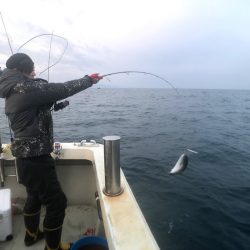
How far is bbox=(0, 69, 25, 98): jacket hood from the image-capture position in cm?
235

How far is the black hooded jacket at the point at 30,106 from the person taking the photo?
2.34 metres

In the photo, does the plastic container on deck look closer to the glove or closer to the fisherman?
the fisherman

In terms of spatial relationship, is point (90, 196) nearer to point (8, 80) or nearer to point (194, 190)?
point (8, 80)

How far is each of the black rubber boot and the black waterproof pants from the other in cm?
38

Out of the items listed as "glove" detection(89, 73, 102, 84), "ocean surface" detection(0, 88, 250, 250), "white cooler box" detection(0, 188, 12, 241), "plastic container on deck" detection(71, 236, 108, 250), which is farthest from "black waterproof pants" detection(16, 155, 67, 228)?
"ocean surface" detection(0, 88, 250, 250)

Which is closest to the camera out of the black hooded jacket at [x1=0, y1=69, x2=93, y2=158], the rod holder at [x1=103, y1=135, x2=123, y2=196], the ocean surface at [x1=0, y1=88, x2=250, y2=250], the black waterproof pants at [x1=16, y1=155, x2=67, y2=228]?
the rod holder at [x1=103, y1=135, x2=123, y2=196]

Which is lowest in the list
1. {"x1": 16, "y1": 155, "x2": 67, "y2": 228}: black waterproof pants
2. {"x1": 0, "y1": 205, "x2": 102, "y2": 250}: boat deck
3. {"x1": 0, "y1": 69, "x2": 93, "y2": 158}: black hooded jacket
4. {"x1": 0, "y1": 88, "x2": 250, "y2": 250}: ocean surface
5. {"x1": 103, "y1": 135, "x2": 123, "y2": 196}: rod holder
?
{"x1": 0, "y1": 88, "x2": 250, "y2": 250}: ocean surface

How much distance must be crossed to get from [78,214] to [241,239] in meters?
2.99

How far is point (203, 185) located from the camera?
6750 millimetres

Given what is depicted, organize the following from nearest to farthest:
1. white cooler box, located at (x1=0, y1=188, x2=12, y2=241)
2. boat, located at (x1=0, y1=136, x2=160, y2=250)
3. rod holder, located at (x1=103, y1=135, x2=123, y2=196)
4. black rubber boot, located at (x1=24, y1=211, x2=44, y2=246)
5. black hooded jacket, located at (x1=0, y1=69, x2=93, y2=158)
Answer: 1. boat, located at (x1=0, y1=136, x2=160, y2=250)
2. rod holder, located at (x1=103, y1=135, x2=123, y2=196)
3. black hooded jacket, located at (x1=0, y1=69, x2=93, y2=158)
4. black rubber boot, located at (x1=24, y1=211, x2=44, y2=246)
5. white cooler box, located at (x1=0, y1=188, x2=12, y2=241)

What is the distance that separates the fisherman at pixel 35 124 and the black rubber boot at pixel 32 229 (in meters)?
0.38

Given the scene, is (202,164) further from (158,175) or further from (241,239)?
(241,239)

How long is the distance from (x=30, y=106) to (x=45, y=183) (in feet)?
2.52

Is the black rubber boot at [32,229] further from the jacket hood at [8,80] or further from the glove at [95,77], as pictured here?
the glove at [95,77]
